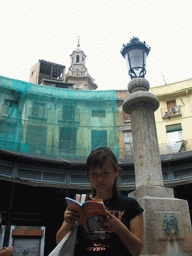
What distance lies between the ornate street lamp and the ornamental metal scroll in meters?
2.94

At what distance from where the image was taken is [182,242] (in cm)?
Answer: 363

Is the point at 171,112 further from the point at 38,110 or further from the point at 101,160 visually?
the point at 101,160

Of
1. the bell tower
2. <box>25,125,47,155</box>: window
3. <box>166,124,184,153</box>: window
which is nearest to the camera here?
<box>25,125,47,155</box>: window

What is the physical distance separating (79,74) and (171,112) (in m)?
19.0

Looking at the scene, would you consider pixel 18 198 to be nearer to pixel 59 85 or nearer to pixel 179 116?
pixel 59 85

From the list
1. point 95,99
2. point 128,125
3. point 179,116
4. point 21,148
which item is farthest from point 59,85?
point 179,116

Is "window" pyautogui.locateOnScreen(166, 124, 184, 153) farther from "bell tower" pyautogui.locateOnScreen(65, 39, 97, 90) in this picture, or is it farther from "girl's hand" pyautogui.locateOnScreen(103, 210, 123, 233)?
"girl's hand" pyautogui.locateOnScreen(103, 210, 123, 233)

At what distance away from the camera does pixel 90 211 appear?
1396 millimetres

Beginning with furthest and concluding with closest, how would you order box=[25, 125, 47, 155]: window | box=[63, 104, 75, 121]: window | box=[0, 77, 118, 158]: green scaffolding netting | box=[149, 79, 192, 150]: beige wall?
box=[149, 79, 192, 150]: beige wall
box=[63, 104, 75, 121]: window
box=[0, 77, 118, 158]: green scaffolding netting
box=[25, 125, 47, 155]: window

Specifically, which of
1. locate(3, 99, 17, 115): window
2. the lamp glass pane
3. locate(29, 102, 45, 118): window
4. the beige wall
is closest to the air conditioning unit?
the beige wall

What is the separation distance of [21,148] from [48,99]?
4780 millimetres

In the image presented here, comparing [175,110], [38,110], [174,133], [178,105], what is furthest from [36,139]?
[178,105]

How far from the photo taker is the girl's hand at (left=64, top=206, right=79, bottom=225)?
1.49 meters

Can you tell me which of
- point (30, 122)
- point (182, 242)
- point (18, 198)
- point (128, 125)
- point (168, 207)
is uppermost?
point (128, 125)
